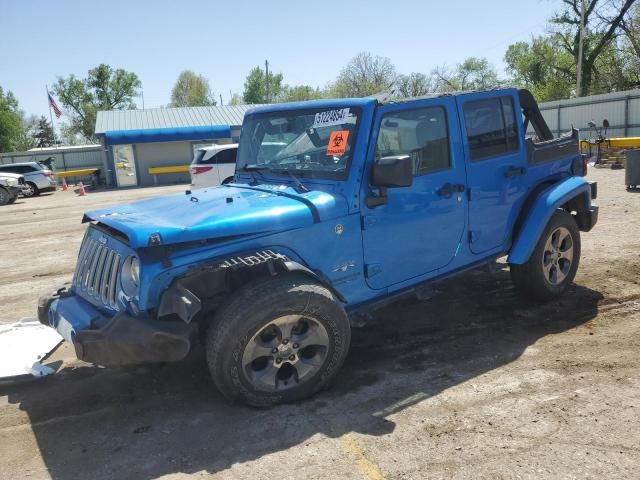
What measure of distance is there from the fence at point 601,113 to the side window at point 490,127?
22.8 metres

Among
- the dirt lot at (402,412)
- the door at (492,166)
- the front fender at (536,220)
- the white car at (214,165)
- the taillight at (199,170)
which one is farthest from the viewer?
the taillight at (199,170)

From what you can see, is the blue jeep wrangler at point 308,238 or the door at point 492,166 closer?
the blue jeep wrangler at point 308,238

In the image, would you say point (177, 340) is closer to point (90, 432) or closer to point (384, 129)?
point (90, 432)

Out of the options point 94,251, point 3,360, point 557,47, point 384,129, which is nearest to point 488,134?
point 384,129

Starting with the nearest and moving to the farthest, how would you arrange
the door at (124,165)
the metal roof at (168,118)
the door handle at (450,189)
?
the door handle at (450,189), the door at (124,165), the metal roof at (168,118)

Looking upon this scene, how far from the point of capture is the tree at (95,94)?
7500cm

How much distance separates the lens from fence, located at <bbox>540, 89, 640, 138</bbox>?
2458cm

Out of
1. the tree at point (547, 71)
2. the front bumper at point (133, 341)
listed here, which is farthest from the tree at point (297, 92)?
the front bumper at point (133, 341)

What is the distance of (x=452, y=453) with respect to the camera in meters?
3.12

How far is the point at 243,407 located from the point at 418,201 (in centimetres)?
199

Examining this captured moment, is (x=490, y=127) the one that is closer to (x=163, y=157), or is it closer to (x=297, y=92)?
(x=163, y=157)

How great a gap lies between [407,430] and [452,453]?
339mm

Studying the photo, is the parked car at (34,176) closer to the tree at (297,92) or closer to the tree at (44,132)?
the tree at (297,92)

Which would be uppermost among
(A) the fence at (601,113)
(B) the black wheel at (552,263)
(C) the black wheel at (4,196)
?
(A) the fence at (601,113)
